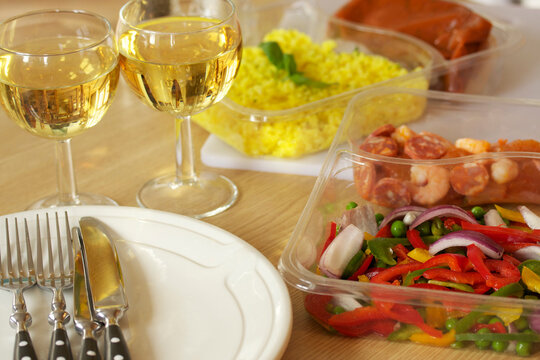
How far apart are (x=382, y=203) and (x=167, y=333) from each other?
435 millimetres

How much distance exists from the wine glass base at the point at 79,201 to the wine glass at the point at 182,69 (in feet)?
0.20

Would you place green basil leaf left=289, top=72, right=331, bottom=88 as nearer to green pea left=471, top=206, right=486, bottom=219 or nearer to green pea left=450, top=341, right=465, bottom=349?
green pea left=471, top=206, right=486, bottom=219

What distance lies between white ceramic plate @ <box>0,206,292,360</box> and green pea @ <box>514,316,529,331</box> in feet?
0.87

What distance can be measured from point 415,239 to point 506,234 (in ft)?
0.41

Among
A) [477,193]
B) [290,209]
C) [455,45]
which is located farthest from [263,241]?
[455,45]

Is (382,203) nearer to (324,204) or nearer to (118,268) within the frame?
(324,204)

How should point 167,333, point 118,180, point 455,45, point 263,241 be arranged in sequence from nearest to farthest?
1. point 167,333
2. point 263,241
3. point 118,180
4. point 455,45

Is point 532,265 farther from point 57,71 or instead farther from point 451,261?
point 57,71

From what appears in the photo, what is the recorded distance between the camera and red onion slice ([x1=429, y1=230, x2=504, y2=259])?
34.9 inches

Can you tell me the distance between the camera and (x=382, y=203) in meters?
1.09

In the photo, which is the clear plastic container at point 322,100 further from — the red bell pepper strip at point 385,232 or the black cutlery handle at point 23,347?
the black cutlery handle at point 23,347

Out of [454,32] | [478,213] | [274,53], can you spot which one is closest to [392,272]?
[478,213]

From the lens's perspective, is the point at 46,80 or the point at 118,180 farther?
the point at 118,180

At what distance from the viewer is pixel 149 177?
124cm
